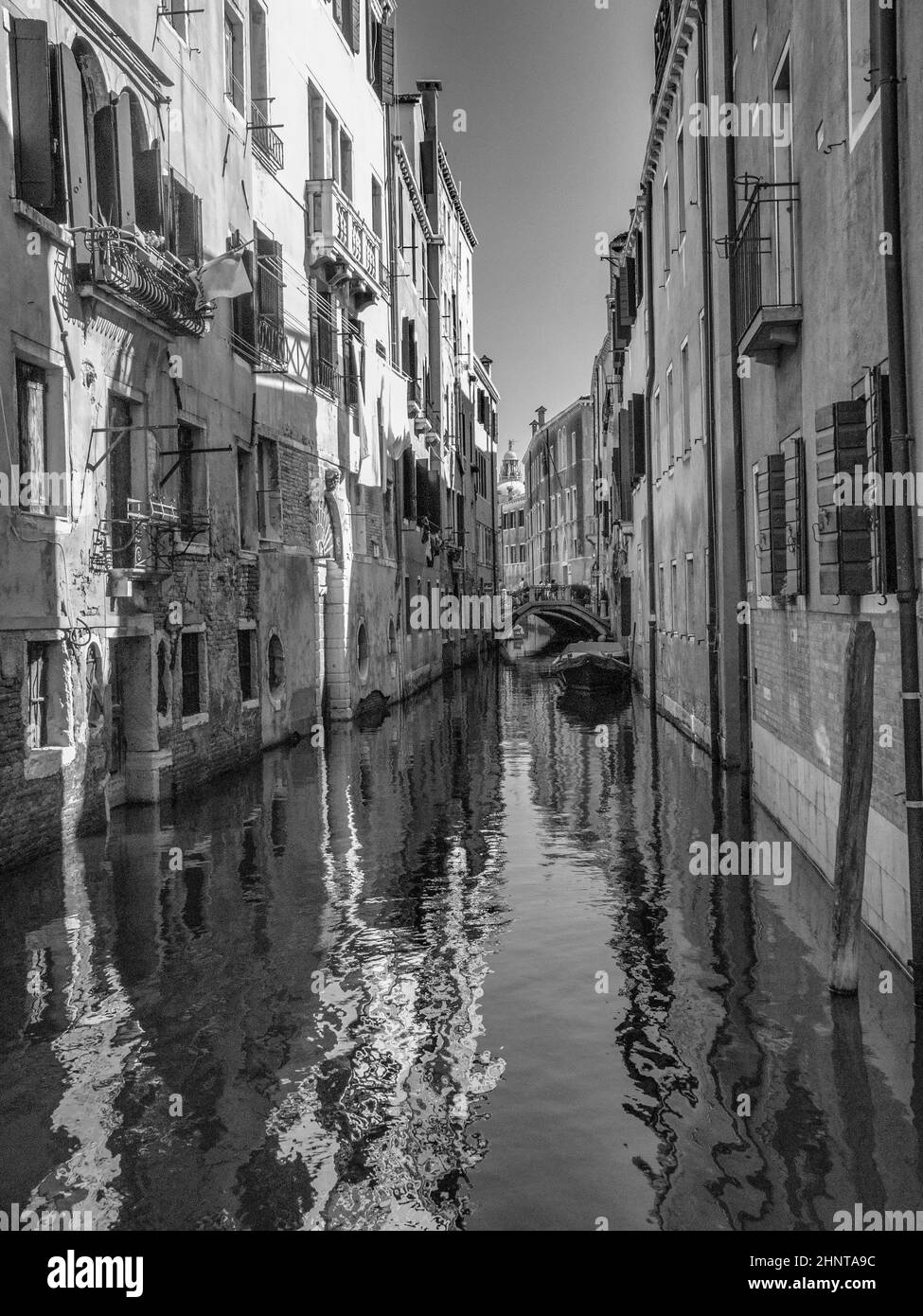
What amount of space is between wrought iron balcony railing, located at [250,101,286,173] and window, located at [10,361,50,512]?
802 centimetres

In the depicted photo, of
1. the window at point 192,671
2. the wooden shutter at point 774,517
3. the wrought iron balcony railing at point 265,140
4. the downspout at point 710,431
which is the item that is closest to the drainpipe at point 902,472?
the wooden shutter at point 774,517

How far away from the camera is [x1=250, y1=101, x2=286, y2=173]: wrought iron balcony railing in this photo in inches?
669

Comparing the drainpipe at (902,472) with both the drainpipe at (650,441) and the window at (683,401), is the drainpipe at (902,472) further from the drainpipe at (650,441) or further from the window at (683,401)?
the drainpipe at (650,441)

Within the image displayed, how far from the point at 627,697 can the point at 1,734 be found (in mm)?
19704

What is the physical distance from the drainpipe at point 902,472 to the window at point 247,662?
11626 mm

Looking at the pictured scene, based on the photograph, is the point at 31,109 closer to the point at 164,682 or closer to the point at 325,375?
the point at 164,682

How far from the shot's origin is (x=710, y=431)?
48.3 ft

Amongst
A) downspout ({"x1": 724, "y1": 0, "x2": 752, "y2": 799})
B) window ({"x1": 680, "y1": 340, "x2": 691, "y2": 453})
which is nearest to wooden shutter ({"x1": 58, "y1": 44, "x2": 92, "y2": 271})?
downspout ({"x1": 724, "y1": 0, "x2": 752, "y2": 799})

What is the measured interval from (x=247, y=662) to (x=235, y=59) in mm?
8550

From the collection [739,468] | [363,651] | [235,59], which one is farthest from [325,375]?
[739,468]
